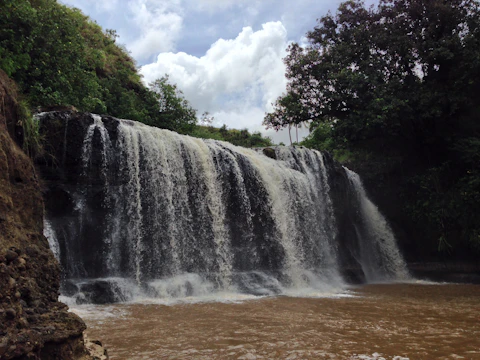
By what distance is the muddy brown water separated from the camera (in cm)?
465

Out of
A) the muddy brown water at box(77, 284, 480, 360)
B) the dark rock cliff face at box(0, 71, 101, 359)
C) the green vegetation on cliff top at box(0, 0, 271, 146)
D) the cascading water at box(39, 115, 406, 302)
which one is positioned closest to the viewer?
the dark rock cliff face at box(0, 71, 101, 359)

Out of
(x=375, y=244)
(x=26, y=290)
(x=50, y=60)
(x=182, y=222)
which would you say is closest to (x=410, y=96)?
(x=375, y=244)

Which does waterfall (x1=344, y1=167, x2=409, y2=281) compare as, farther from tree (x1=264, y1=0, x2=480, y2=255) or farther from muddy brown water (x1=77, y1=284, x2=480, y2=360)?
muddy brown water (x1=77, y1=284, x2=480, y2=360)

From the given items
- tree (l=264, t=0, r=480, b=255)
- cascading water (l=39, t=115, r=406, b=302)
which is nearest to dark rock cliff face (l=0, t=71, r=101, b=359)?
cascading water (l=39, t=115, r=406, b=302)

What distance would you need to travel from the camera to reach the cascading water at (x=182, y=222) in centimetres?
934

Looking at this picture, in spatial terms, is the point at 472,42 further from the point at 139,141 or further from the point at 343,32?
the point at 139,141

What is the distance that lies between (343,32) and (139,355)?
58.2ft

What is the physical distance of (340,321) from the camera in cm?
650

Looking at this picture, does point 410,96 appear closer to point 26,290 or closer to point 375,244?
point 375,244

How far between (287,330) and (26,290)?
3652 mm

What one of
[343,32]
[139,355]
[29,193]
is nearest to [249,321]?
[139,355]

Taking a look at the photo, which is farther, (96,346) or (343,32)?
(343,32)

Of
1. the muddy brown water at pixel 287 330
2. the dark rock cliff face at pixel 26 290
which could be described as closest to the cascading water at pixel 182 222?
the muddy brown water at pixel 287 330

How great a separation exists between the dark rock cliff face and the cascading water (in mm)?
4431
